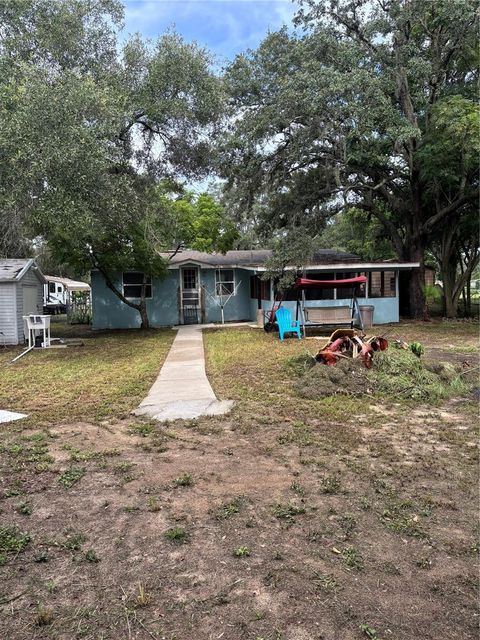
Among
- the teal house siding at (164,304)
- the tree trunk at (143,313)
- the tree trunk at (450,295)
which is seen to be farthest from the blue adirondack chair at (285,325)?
the tree trunk at (450,295)

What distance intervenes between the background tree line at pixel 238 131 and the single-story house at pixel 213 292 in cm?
119

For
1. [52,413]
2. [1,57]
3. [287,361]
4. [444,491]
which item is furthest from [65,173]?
[444,491]

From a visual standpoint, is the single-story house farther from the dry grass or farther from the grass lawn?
the grass lawn

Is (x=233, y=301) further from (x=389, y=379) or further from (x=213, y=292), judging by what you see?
(x=389, y=379)

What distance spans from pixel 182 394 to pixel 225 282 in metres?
12.8

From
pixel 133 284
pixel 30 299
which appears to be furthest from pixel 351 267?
pixel 30 299

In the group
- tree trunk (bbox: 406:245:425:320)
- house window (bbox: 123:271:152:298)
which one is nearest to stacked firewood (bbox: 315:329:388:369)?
tree trunk (bbox: 406:245:425:320)

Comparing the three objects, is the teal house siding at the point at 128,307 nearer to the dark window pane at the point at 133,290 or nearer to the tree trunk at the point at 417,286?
the dark window pane at the point at 133,290

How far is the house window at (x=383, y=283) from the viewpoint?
1827 centimetres

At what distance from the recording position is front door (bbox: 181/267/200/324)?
736 inches

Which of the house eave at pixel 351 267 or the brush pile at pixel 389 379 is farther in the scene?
the house eave at pixel 351 267

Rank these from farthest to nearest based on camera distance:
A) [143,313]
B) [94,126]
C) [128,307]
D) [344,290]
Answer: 1. [128,307]
2. [344,290]
3. [143,313]
4. [94,126]

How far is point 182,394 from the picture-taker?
655cm

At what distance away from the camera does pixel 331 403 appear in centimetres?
596
